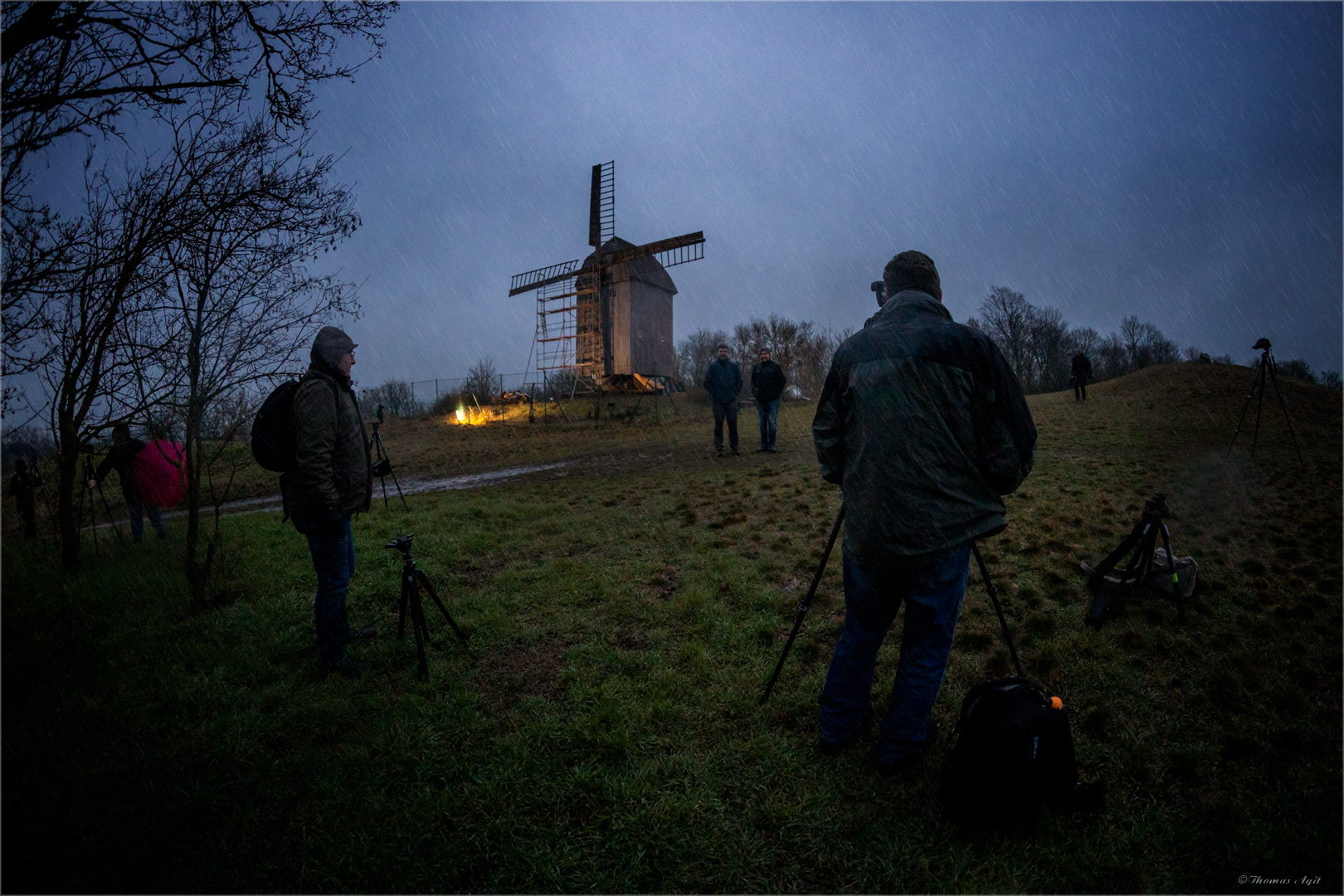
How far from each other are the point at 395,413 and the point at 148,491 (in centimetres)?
2907

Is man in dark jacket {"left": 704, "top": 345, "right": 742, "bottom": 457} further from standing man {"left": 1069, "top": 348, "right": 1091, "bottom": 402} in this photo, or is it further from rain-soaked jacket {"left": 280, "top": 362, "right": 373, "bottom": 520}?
standing man {"left": 1069, "top": 348, "right": 1091, "bottom": 402}

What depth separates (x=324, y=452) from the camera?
3.41 m

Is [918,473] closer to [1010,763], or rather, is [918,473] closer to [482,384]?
[1010,763]

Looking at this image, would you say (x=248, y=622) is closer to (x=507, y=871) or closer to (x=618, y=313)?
(x=507, y=871)

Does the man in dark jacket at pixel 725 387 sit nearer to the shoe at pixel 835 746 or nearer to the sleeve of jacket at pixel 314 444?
the sleeve of jacket at pixel 314 444

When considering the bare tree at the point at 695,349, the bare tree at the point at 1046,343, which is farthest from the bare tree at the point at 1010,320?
the bare tree at the point at 695,349

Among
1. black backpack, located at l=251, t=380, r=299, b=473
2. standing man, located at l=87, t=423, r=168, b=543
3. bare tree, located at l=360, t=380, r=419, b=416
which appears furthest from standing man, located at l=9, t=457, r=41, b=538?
bare tree, located at l=360, t=380, r=419, b=416

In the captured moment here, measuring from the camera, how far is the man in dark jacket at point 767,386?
11.2 metres

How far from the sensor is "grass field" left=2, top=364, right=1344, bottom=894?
2164 millimetres

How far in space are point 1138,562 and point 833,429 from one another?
3232 mm

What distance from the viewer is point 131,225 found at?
4352 millimetres

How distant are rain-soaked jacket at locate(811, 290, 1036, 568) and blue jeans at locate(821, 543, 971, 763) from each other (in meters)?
0.15

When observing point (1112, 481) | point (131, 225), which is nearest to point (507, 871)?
point (131, 225)

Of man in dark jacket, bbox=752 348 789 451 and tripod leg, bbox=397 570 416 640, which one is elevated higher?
man in dark jacket, bbox=752 348 789 451
